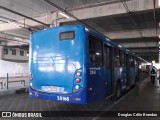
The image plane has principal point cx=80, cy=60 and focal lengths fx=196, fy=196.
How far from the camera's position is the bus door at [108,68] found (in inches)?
321

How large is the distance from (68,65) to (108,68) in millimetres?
2517

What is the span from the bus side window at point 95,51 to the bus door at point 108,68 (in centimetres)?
80

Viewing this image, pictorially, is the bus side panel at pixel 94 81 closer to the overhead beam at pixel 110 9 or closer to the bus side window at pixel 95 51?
the bus side window at pixel 95 51

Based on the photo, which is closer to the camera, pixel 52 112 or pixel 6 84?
pixel 52 112

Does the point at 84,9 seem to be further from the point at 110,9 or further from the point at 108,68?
the point at 108,68

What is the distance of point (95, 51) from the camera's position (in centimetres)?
703

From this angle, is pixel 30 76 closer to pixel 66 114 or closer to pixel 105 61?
pixel 66 114

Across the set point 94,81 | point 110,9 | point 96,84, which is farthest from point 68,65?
point 110,9

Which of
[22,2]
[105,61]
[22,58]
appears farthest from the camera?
[22,58]

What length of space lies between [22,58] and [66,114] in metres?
33.1

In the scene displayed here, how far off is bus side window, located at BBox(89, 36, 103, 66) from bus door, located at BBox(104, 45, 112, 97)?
31.3 inches

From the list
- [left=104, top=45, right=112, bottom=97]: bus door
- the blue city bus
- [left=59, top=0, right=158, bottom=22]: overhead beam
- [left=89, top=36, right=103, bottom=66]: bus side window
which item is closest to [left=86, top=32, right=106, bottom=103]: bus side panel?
the blue city bus

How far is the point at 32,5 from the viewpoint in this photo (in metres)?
14.1

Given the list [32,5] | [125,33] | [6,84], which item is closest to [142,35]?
[125,33]
